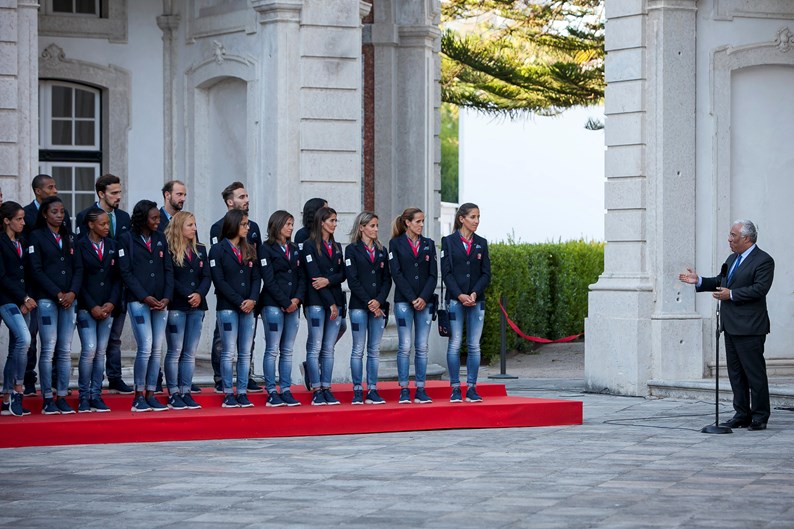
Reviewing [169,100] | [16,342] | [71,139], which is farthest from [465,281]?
[71,139]

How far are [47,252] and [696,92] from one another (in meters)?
7.19

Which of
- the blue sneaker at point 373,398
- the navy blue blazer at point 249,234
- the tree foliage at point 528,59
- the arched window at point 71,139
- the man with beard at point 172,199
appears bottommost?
the blue sneaker at point 373,398

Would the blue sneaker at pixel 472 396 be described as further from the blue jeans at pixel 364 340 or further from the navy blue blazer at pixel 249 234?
the navy blue blazer at pixel 249 234

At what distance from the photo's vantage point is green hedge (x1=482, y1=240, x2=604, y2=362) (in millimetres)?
22438

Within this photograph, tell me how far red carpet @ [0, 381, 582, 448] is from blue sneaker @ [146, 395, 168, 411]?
157 mm

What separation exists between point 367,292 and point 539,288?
11.0 meters

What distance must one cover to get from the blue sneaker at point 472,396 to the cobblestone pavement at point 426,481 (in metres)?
0.55

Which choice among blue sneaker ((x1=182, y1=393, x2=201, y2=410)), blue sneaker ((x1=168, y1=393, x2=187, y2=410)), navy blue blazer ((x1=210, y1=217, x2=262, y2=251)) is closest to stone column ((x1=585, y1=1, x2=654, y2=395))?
navy blue blazer ((x1=210, y1=217, x2=262, y2=251))

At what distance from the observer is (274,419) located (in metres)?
12.0

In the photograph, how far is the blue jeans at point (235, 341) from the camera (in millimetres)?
12414

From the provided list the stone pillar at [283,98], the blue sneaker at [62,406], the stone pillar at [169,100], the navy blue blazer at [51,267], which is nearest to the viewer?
the navy blue blazer at [51,267]

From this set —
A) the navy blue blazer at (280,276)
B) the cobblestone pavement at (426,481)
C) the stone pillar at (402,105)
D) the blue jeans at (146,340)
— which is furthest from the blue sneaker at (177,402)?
the stone pillar at (402,105)

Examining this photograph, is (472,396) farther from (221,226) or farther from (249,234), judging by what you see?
(221,226)

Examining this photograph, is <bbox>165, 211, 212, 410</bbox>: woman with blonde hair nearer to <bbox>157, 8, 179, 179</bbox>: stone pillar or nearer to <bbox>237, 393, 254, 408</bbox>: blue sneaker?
<bbox>237, 393, 254, 408</bbox>: blue sneaker
